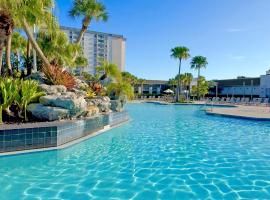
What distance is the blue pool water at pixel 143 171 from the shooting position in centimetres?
509

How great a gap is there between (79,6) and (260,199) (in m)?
19.0

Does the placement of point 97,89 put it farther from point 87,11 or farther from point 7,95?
point 7,95

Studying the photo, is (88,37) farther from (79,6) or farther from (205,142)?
(205,142)

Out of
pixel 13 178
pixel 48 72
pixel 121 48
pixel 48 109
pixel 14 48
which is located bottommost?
pixel 13 178

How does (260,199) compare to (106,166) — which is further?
(106,166)

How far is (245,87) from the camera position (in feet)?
187

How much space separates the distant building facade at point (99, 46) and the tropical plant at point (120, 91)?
265 ft

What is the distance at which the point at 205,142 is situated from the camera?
9.94 meters

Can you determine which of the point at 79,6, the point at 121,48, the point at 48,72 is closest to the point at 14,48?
the point at 79,6

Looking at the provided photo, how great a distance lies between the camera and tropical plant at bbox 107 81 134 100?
17984 millimetres

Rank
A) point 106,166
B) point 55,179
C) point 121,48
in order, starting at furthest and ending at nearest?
1. point 121,48
2. point 106,166
3. point 55,179

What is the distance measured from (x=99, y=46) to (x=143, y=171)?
332 ft

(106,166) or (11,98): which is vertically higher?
(11,98)

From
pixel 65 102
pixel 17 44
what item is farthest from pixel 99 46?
pixel 65 102
